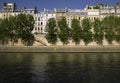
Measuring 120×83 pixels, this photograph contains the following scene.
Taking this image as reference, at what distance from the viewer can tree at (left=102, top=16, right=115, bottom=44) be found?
84.4 meters

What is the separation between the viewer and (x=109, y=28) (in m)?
86.7

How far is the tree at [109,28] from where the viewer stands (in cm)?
8438

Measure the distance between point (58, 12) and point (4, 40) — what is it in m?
35.2

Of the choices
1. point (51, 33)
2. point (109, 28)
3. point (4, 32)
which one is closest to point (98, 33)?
point (109, 28)

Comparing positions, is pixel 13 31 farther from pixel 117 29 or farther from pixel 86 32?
pixel 117 29

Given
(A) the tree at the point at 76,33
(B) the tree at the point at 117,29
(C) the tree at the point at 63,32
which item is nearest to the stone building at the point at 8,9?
(C) the tree at the point at 63,32

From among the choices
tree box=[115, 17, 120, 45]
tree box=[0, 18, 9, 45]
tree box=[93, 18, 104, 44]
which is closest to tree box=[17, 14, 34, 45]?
tree box=[0, 18, 9, 45]

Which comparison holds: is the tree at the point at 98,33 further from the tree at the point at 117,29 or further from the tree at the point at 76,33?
the tree at the point at 76,33

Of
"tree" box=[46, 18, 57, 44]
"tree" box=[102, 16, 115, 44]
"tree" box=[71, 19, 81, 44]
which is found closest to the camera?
"tree" box=[102, 16, 115, 44]

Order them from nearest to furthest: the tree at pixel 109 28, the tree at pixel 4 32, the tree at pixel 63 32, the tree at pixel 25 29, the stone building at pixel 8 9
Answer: the tree at pixel 4 32 < the tree at pixel 109 28 < the tree at pixel 63 32 < the tree at pixel 25 29 < the stone building at pixel 8 9

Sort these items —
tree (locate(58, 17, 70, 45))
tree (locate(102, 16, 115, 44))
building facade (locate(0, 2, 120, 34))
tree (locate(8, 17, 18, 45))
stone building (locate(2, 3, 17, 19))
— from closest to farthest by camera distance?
tree (locate(102, 16, 115, 44)) < tree (locate(58, 17, 70, 45)) < tree (locate(8, 17, 18, 45)) < building facade (locate(0, 2, 120, 34)) < stone building (locate(2, 3, 17, 19))

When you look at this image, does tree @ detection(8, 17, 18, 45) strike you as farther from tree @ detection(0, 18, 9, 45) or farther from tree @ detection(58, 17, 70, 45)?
tree @ detection(58, 17, 70, 45)

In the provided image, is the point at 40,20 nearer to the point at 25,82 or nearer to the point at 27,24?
the point at 27,24

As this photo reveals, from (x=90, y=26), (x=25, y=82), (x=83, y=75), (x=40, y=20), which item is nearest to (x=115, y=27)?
(x=90, y=26)
